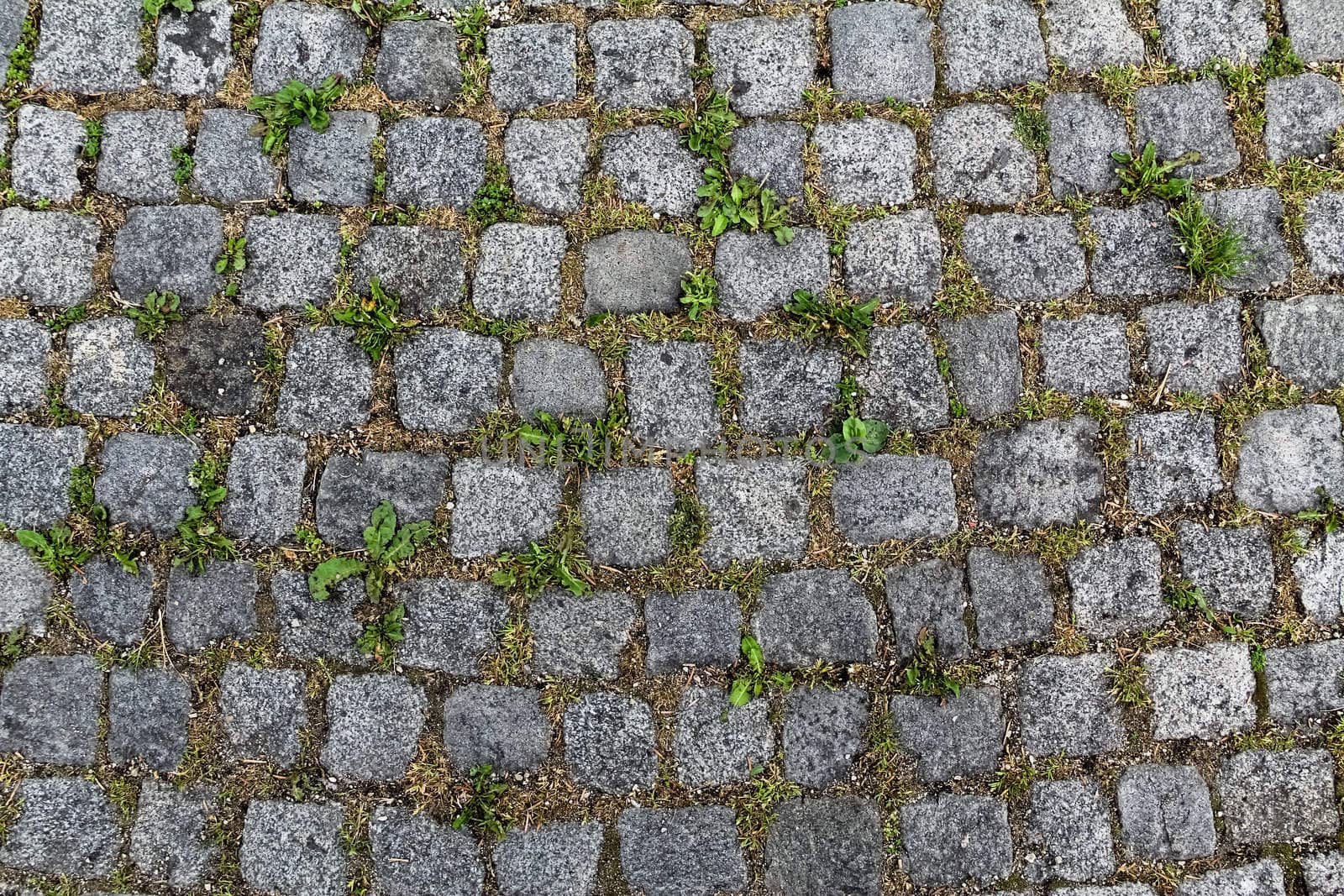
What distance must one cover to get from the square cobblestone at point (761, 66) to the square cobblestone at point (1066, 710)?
199 cm

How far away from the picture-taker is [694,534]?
3033 mm

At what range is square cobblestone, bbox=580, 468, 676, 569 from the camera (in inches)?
119

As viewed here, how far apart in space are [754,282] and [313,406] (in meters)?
1.46

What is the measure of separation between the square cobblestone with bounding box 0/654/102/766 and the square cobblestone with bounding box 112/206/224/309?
3.88 ft

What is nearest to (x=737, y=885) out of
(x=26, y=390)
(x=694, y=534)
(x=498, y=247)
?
(x=694, y=534)

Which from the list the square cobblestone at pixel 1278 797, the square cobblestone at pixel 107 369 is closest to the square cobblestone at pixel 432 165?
the square cobblestone at pixel 107 369

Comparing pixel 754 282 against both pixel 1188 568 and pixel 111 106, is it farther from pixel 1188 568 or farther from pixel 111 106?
pixel 111 106

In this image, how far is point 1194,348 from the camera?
10.2ft

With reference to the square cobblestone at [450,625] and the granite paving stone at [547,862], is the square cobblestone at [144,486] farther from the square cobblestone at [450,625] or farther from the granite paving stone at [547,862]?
the granite paving stone at [547,862]

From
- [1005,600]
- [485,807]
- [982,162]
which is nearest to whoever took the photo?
[485,807]

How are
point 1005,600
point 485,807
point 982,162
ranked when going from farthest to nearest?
1. point 982,162
2. point 1005,600
3. point 485,807

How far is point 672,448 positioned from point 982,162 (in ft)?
4.52

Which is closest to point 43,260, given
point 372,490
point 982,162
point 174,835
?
point 372,490

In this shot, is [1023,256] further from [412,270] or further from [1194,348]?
[412,270]
